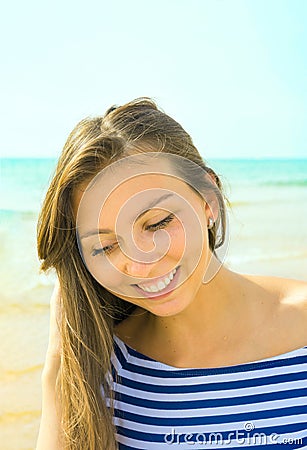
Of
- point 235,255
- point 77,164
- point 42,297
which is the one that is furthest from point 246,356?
point 235,255

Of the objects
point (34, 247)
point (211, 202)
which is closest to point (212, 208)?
point (211, 202)

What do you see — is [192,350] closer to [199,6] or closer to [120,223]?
[120,223]

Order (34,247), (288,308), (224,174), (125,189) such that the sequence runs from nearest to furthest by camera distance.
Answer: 1. (125,189)
2. (288,308)
3. (34,247)
4. (224,174)

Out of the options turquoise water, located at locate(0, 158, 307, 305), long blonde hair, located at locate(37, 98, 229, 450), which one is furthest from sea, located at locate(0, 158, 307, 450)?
long blonde hair, located at locate(37, 98, 229, 450)

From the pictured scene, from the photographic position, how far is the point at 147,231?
170 centimetres

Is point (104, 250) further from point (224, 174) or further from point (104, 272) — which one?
point (224, 174)

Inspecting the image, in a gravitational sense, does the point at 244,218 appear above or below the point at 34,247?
below

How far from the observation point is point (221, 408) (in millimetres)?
1883

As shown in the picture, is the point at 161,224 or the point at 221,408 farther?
the point at 221,408

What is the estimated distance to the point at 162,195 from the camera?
1.70 metres

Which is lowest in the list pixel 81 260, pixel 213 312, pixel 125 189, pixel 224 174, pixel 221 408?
pixel 224 174

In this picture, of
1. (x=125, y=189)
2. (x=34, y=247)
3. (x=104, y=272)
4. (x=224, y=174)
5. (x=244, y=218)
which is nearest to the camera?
(x=125, y=189)

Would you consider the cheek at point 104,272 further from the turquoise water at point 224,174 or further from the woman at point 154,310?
the turquoise water at point 224,174

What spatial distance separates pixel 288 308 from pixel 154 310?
0.39 meters
